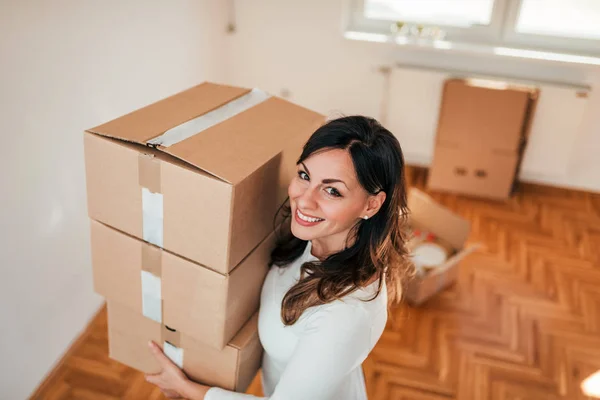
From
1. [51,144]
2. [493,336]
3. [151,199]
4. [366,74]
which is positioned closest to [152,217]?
[151,199]

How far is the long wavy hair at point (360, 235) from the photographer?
1.10 metres

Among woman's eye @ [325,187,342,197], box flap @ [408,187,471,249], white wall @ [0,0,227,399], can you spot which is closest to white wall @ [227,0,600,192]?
box flap @ [408,187,471,249]

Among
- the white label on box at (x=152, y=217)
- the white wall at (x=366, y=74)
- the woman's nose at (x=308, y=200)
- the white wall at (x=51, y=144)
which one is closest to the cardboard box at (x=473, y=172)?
the white wall at (x=366, y=74)

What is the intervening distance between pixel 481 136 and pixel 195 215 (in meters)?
2.46

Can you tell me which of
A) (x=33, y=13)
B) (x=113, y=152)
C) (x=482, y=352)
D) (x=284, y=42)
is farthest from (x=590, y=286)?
(x=33, y=13)

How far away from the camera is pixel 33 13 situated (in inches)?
65.3

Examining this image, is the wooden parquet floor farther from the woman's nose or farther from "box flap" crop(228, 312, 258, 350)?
the woman's nose

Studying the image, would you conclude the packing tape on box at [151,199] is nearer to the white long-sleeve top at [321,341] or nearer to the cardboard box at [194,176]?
the cardboard box at [194,176]

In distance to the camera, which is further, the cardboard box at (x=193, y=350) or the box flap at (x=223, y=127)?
the cardboard box at (x=193, y=350)

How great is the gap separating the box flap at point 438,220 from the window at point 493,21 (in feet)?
3.34

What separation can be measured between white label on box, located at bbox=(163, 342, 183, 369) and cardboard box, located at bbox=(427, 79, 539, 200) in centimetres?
228

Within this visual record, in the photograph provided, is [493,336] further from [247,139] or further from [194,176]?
[194,176]

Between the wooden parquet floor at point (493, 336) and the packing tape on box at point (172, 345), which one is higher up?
the packing tape on box at point (172, 345)

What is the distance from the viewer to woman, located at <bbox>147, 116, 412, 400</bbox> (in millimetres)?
1082
